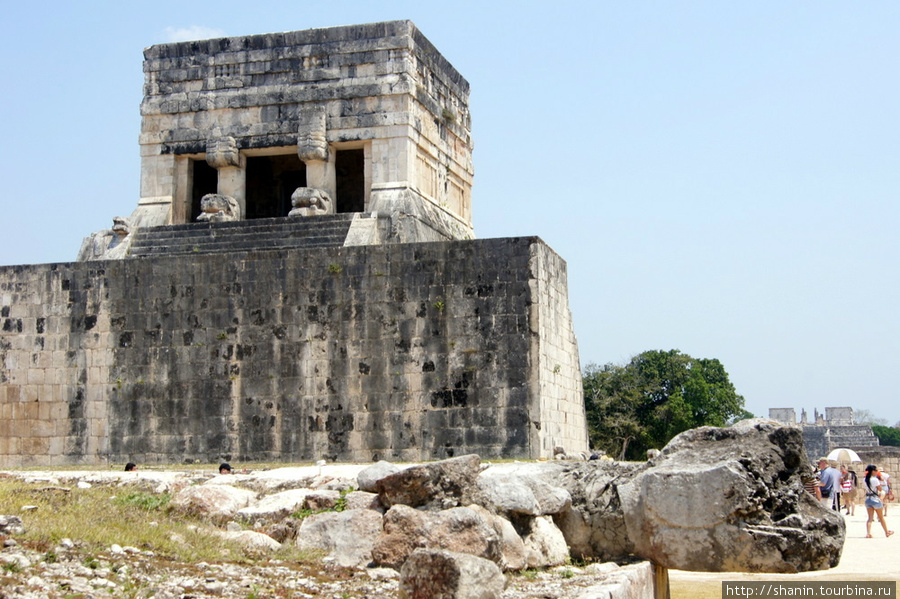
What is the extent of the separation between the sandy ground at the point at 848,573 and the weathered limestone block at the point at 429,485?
2903 millimetres

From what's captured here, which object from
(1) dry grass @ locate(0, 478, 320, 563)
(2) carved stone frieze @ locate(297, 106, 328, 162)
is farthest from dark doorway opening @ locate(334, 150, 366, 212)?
(1) dry grass @ locate(0, 478, 320, 563)

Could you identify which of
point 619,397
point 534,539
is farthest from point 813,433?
point 534,539

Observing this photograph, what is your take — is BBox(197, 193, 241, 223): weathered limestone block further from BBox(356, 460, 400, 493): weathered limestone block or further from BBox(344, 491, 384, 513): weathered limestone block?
→ BBox(344, 491, 384, 513): weathered limestone block

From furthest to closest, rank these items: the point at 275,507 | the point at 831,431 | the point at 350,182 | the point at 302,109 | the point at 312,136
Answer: the point at 831,431 < the point at 350,182 < the point at 302,109 < the point at 312,136 < the point at 275,507

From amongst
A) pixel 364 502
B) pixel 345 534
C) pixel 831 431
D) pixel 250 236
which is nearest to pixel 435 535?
pixel 345 534

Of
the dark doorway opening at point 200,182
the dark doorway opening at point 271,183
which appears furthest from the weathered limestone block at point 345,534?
the dark doorway opening at point 271,183

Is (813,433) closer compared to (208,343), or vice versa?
(208,343)

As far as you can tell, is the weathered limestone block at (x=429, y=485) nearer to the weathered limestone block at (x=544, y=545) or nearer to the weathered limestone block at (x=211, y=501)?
the weathered limestone block at (x=544, y=545)

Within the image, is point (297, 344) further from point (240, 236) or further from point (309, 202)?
point (309, 202)

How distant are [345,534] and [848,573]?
5947mm

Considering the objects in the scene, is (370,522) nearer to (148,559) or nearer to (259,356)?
(148,559)

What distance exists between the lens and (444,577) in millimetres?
6133

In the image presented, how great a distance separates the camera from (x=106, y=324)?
1571cm

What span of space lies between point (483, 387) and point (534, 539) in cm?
630
